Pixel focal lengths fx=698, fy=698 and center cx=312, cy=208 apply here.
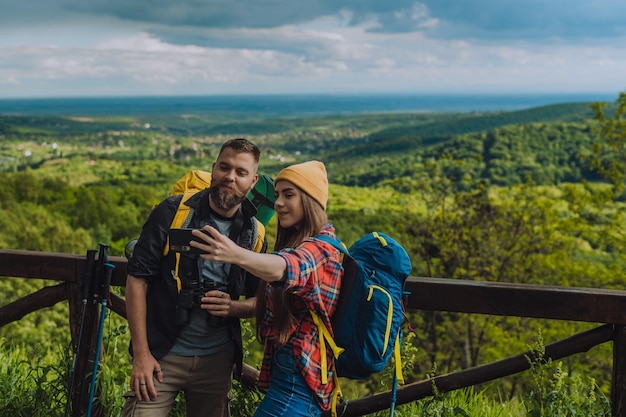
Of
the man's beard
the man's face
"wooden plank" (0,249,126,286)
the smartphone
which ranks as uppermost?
the man's face

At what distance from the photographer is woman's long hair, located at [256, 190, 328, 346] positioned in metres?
2.17

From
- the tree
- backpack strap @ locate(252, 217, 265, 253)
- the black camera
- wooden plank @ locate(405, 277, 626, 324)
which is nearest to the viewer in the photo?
the black camera

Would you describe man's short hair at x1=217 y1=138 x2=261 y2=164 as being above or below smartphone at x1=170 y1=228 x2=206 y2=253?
above

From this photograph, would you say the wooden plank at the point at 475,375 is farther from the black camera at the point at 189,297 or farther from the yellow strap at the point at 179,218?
the yellow strap at the point at 179,218

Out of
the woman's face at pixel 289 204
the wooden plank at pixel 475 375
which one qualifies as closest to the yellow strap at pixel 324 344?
the woman's face at pixel 289 204

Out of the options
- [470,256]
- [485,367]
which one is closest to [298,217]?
[485,367]

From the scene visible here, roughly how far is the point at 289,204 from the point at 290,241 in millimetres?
124

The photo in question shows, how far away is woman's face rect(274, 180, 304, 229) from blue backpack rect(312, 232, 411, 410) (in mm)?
113

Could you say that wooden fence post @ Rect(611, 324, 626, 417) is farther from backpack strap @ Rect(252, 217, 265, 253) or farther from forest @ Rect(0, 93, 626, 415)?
backpack strap @ Rect(252, 217, 265, 253)

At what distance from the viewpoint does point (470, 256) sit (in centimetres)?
1994

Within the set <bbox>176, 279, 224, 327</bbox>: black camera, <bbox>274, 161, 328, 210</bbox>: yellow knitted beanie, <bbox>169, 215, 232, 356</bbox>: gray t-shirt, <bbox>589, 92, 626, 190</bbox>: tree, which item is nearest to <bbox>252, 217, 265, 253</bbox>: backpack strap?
<bbox>169, 215, 232, 356</bbox>: gray t-shirt

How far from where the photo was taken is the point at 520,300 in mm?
2678

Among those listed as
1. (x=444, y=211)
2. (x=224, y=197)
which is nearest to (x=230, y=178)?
(x=224, y=197)

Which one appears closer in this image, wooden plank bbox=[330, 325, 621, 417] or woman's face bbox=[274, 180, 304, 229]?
woman's face bbox=[274, 180, 304, 229]
